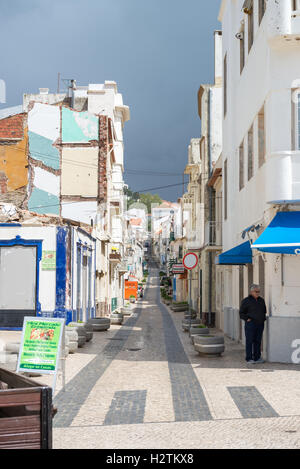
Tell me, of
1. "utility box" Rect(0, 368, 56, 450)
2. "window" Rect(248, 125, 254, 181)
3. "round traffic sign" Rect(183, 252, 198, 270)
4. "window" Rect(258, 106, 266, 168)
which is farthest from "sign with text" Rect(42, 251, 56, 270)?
"utility box" Rect(0, 368, 56, 450)

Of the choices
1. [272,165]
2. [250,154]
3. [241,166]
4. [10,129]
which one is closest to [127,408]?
[272,165]

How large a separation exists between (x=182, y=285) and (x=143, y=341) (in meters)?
40.8

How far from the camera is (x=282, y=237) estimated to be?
1287 cm

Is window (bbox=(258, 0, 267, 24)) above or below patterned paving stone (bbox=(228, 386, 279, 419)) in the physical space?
above

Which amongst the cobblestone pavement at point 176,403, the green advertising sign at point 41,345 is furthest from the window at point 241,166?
the green advertising sign at point 41,345

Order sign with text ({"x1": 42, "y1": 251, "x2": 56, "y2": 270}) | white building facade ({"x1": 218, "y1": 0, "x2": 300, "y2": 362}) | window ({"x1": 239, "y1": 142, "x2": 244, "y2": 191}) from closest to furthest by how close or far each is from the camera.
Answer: white building facade ({"x1": 218, "y1": 0, "x2": 300, "y2": 362})
window ({"x1": 239, "y1": 142, "x2": 244, "y2": 191})
sign with text ({"x1": 42, "y1": 251, "x2": 56, "y2": 270})

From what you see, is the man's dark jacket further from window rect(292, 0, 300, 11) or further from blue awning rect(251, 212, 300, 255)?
window rect(292, 0, 300, 11)

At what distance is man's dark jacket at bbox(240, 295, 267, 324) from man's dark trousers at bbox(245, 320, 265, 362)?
11 cm

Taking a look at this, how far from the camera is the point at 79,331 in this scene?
18328 mm

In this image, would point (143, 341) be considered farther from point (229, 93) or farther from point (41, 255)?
point (229, 93)

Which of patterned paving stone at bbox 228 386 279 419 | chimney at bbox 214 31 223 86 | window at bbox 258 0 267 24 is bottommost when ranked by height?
patterned paving stone at bbox 228 386 279 419

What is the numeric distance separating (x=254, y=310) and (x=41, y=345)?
564 cm

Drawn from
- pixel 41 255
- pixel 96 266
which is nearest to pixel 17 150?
pixel 96 266

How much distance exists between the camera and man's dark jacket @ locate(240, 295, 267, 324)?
13841 mm
